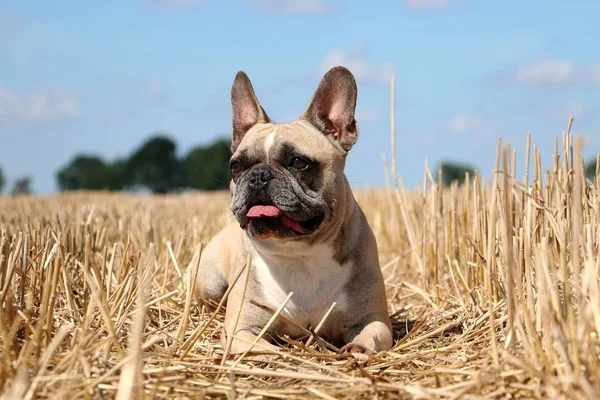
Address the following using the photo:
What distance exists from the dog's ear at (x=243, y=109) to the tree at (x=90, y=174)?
4402cm

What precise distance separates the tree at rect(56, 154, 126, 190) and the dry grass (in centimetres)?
4419

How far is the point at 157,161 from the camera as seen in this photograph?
1823 inches

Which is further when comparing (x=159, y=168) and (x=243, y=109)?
(x=159, y=168)

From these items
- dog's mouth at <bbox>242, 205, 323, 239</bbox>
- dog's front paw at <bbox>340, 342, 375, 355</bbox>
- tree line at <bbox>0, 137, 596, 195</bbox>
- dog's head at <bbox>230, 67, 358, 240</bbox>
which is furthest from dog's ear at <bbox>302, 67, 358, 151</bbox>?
tree line at <bbox>0, 137, 596, 195</bbox>

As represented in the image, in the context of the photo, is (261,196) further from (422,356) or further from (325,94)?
(422,356)

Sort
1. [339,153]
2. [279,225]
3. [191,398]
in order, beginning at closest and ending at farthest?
[191,398], [279,225], [339,153]

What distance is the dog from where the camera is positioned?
3.71 m

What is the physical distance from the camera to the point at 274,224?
3.70 m

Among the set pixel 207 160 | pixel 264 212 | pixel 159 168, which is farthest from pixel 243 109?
pixel 159 168

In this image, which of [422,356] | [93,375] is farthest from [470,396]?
[93,375]

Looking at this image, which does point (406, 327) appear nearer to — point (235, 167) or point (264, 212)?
point (264, 212)

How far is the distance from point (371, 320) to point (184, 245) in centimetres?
289

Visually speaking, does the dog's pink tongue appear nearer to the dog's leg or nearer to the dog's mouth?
the dog's mouth

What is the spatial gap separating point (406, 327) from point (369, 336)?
0.66m
